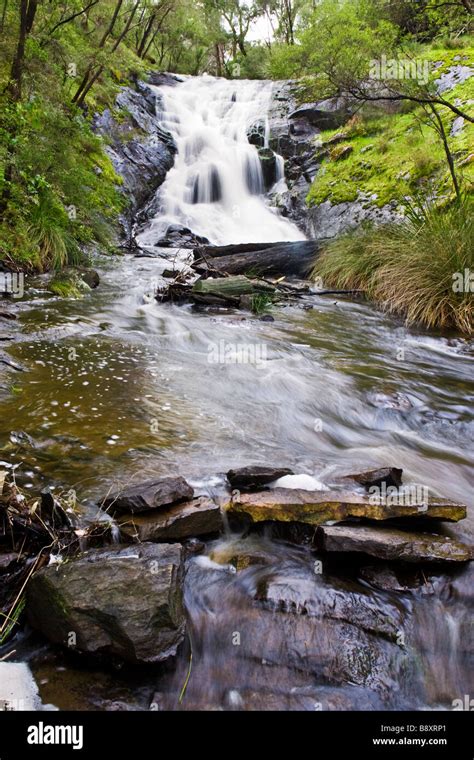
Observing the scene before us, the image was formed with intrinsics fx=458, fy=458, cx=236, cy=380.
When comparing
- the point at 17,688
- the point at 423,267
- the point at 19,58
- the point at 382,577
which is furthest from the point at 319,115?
the point at 17,688

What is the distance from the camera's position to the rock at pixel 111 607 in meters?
1.90

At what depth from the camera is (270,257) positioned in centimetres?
1193

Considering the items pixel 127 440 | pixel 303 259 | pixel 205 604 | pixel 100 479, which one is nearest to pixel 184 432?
pixel 127 440

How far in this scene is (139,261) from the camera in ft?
40.5

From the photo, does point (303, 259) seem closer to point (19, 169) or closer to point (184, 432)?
point (19, 169)

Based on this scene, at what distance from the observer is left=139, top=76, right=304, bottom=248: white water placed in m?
16.8

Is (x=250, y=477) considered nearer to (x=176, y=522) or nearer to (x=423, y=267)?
(x=176, y=522)

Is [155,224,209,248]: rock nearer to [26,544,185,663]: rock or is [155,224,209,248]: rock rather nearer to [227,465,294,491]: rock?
[227,465,294,491]: rock

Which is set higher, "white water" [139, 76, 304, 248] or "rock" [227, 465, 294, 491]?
"white water" [139, 76, 304, 248]

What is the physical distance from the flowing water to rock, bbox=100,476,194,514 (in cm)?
18

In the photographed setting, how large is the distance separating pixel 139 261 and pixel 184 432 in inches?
374

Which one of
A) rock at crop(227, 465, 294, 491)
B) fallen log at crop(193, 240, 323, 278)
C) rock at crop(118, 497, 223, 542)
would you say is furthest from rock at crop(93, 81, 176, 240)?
rock at crop(118, 497, 223, 542)

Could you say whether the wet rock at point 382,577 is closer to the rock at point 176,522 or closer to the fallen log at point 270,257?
the rock at point 176,522

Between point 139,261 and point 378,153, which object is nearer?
point 139,261
